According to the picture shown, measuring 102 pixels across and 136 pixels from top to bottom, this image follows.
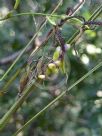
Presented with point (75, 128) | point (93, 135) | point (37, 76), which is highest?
point (75, 128)

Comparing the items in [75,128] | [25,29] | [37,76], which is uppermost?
[25,29]

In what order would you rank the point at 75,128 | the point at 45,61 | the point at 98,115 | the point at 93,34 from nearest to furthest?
the point at 45,61 → the point at 98,115 → the point at 93,34 → the point at 75,128

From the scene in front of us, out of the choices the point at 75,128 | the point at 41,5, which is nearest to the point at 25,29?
the point at 75,128

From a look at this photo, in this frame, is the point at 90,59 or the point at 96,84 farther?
the point at 90,59

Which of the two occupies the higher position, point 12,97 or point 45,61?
point 12,97

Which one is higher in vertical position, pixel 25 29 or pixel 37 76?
pixel 25 29

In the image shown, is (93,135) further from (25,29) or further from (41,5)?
(25,29)

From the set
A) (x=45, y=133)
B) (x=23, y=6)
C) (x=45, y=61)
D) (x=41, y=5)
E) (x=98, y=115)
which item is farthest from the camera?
(x=45, y=133)

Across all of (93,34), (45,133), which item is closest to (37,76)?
(93,34)

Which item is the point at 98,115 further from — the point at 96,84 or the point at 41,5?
the point at 41,5
